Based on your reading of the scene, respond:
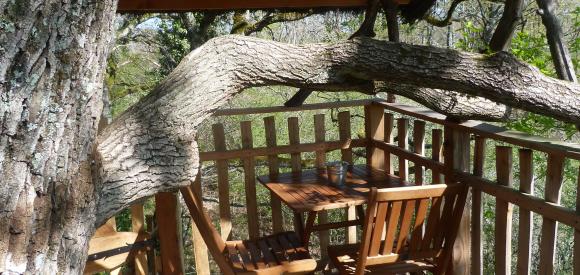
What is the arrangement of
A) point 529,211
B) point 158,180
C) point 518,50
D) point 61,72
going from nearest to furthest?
point 61,72 → point 158,180 → point 529,211 → point 518,50

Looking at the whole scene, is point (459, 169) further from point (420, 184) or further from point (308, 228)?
point (308, 228)

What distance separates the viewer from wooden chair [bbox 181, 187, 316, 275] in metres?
2.94

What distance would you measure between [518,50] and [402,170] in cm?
207

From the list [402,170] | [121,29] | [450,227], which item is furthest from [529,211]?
[121,29]

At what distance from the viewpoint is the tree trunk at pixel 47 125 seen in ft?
3.91

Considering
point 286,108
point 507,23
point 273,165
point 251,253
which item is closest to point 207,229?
point 251,253

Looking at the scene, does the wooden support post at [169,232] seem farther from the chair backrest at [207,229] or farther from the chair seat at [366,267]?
Answer: the chair seat at [366,267]

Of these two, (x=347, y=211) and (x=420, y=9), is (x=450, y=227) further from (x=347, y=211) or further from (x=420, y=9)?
(x=420, y=9)

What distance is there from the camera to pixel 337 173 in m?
3.48

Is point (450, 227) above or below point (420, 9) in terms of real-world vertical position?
below

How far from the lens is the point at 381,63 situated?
2348 millimetres

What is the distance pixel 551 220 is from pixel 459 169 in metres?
0.77

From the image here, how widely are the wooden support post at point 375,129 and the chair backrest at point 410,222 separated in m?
1.12

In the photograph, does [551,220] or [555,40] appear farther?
[555,40]
